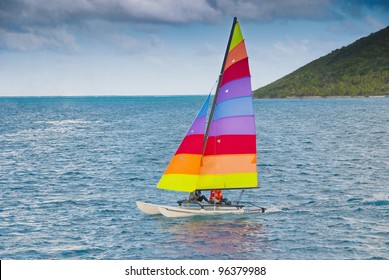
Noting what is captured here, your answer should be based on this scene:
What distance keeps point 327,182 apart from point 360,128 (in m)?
78.6

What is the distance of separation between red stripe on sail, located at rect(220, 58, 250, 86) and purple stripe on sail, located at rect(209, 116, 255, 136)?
309cm

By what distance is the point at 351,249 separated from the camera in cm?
3678

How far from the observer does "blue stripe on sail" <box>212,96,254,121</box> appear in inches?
1651

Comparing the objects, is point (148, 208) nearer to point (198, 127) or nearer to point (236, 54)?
point (198, 127)

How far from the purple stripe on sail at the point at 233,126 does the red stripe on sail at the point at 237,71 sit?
309 centimetres

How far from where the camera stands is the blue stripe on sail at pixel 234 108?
41.9 metres

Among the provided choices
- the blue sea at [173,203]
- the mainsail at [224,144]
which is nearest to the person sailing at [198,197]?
the mainsail at [224,144]

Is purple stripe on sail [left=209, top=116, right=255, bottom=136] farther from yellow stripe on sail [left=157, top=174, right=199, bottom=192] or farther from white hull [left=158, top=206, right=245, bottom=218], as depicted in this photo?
white hull [left=158, top=206, right=245, bottom=218]

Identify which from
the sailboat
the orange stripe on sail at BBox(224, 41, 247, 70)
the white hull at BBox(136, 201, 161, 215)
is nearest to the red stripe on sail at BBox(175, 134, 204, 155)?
the sailboat

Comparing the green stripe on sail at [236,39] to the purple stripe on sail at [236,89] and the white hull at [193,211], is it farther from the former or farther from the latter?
the white hull at [193,211]

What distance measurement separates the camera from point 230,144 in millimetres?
43094

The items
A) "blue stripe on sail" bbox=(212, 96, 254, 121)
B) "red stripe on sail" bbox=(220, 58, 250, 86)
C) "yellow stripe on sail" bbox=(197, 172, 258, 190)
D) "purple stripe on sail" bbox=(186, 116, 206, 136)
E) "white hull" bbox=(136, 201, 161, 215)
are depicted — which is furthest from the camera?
"white hull" bbox=(136, 201, 161, 215)

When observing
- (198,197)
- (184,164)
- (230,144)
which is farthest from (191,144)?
(198,197)

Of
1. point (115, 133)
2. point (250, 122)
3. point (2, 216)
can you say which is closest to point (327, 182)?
point (250, 122)
